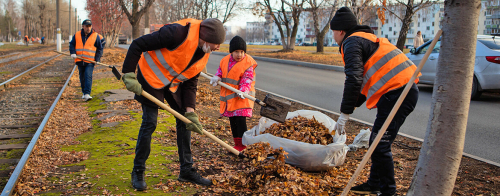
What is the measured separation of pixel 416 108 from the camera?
7.98 metres

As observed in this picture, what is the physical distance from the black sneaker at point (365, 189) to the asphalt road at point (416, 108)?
2.23m

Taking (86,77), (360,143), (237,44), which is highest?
(237,44)

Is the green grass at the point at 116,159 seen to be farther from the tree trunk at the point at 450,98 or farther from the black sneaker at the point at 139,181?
the tree trunk at the point at 450,98

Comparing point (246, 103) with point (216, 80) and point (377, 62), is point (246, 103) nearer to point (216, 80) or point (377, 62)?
point (216, 80)

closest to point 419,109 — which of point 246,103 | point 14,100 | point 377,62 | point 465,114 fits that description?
point 246,103

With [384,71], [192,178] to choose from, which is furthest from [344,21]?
[192,178]

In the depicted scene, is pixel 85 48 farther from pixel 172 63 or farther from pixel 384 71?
pixel 384 71

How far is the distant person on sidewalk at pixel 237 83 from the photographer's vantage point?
4.71 meters

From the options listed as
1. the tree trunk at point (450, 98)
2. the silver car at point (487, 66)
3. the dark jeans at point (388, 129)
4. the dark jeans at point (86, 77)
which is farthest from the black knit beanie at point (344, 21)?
the silver car at point (487, 66)

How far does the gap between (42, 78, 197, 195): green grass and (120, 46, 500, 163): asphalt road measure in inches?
154

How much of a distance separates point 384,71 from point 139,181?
7.63ft

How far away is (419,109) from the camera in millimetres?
7941

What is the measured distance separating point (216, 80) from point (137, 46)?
1.66 metres

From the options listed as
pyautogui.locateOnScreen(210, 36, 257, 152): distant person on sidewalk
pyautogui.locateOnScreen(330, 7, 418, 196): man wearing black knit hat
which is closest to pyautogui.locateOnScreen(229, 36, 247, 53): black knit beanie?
pyautogui.locateOnScreen(210, 36, 257, 152): distant person on sidewalk
